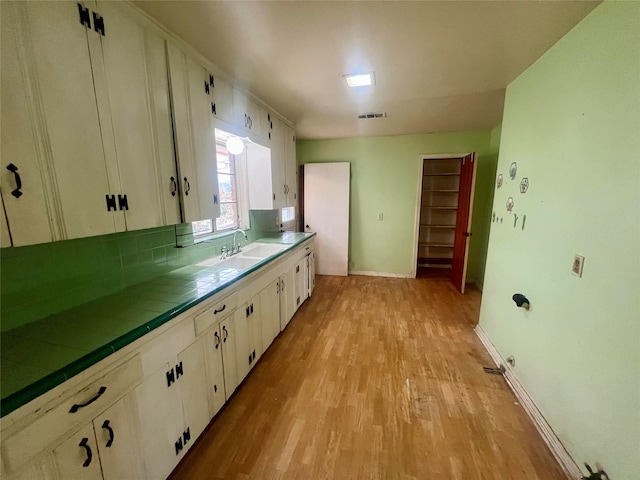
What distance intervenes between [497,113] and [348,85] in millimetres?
2074

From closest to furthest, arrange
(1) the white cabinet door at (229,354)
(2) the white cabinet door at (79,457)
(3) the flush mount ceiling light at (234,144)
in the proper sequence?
(2) the white cabinet door at (79,457)
(1) the white cabinet door at (229,354)
(3) the flush mount ceiling light at (234,144)

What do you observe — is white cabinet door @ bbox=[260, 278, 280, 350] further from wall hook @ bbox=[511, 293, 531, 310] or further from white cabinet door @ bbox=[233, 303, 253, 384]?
wall hook @ bbox=[511, 293, 531, 310]

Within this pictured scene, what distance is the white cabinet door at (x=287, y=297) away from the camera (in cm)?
270

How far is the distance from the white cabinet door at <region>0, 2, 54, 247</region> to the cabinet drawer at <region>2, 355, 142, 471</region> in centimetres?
59

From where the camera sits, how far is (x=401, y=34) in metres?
1.53

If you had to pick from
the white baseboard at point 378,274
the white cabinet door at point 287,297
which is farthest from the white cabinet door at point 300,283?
the white baseboard at point 378,274

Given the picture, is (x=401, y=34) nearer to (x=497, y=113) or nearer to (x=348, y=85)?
(x=348, y=85)

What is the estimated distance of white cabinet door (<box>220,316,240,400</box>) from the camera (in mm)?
1708

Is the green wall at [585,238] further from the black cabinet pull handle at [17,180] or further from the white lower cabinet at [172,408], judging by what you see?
the black cabinet pull handle at [17,180]

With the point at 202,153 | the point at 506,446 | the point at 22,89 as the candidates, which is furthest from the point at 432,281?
the point at 22,89

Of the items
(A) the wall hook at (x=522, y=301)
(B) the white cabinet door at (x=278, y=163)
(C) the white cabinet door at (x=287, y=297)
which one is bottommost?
(C) the white cabinet door at (x=287, y=297)

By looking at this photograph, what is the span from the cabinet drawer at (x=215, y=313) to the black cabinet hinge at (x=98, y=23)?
1.48m

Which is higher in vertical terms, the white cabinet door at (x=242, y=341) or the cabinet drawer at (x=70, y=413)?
the cabinet drawer at (x=70, y=413)

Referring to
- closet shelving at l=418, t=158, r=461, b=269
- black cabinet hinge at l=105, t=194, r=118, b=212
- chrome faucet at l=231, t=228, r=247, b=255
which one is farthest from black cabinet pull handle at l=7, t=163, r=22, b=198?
closet shelving at l=418, t=158, r=461, b=269
